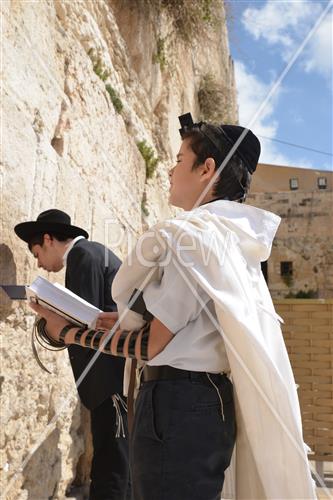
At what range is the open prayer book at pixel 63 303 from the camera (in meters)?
1.60

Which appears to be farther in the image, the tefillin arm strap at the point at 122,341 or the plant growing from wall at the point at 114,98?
the plant growing from wall at the point at 114,98

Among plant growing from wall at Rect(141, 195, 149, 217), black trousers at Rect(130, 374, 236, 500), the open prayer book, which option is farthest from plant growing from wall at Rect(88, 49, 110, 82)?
black trousers at Rect(130, 374, 236, 500)

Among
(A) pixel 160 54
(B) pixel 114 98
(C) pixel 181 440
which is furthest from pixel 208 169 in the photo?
(A) pixel 160 54

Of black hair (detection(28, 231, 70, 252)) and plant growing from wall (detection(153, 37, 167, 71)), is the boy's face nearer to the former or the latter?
black hair (detection(28, 231, 70, 252))

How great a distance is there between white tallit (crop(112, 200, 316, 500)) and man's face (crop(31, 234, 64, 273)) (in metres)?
1.18

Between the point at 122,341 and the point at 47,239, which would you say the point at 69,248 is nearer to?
the point at 47,239

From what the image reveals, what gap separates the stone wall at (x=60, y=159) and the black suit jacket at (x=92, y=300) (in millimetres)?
270

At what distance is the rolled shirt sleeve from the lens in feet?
4.62

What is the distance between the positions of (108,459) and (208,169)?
5.41 ft

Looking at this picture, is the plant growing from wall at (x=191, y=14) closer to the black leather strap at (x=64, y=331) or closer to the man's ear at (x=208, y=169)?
the man's ear at (x=208, y=169)

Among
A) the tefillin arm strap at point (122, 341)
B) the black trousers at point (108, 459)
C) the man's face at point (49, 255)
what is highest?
the man's face at point (49, 255)

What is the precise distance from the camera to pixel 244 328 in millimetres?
1374

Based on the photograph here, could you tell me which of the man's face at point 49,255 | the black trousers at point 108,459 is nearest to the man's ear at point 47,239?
the man's face at point 49,255

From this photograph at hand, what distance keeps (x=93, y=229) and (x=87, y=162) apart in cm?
47
